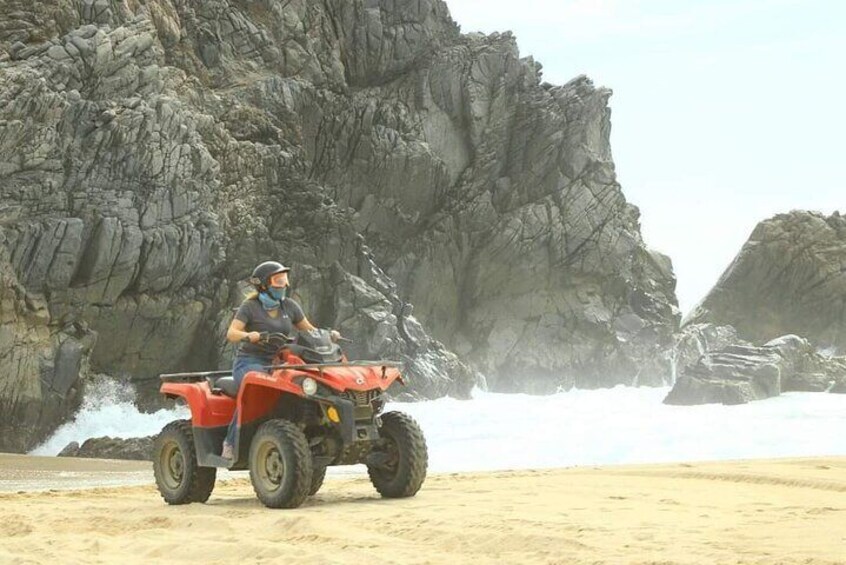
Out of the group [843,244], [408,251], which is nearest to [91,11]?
[408,251]

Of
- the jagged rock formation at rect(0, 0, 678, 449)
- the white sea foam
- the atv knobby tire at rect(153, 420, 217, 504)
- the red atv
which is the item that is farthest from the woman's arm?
the jagged rock formation at rect(0, 0, 678, 449)

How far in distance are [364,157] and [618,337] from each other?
49.1ft

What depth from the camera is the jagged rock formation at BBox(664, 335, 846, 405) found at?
34844 millimetres

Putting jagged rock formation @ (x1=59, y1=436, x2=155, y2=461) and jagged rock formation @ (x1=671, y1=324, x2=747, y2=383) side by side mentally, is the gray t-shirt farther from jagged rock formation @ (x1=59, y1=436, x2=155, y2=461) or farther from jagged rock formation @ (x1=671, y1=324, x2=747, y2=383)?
jagged rock formation @ (x1=671, y1=324, x2=747, y2=383)

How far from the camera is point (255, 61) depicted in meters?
42.4

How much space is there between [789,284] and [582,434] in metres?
38.6

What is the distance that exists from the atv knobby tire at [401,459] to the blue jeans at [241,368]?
43.4 inches

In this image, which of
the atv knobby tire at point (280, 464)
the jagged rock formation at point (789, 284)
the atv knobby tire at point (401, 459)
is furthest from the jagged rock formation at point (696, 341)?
the atv knobby tire at point (280, 464)

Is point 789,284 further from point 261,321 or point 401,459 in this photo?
point 261,321

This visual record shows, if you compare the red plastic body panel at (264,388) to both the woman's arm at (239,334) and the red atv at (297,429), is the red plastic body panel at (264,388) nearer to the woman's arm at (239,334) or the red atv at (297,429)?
the red atv at (297,429)

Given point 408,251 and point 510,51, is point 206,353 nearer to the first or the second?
point 408,251

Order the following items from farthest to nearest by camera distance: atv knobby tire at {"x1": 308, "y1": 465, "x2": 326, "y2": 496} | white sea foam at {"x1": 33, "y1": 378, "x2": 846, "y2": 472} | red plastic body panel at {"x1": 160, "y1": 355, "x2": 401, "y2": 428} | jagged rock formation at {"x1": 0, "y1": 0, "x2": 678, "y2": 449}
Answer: jagged rock formation at {"x1": 0, "y1": 0, "x2": 678, "y2": 449} → white sea foam at {"x1": 33, "y1": 378, "x2": 846, "y2": 472} → atv knobby tire at {"x1": 308, "y1": 465, "x2": 326, "y2": 496} → red plastic body panel at {"x1": 160, "y1": 355, "x2": 401, "y2": 428}

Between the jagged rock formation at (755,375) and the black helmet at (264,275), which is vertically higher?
the jagged rock formation at (755,375)

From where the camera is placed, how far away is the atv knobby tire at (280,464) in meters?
8.53
